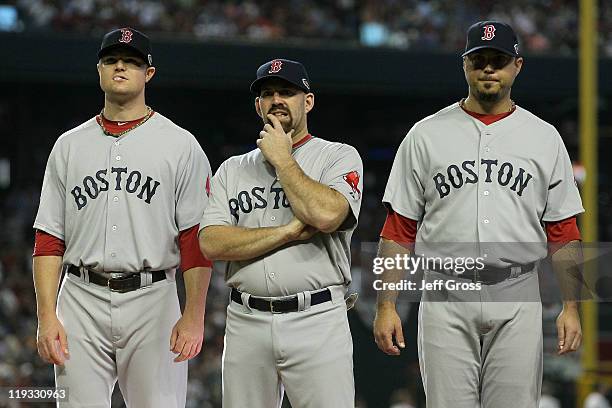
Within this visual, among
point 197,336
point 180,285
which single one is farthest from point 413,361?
point 197,336

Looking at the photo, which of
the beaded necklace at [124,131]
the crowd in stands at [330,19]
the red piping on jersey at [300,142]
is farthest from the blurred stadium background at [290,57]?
the red piping on jersey at [300,142]

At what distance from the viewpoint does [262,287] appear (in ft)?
11.8

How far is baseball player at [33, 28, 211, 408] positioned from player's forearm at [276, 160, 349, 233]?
46 centimetres

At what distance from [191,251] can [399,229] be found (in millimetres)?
728

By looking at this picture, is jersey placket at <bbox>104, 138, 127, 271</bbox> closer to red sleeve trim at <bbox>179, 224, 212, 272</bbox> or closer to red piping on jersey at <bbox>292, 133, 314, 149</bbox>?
red sleeve trim at <bbox>179, 224, 212, 272</bbox>

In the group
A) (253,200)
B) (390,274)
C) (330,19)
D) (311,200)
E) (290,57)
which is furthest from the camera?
(330,19)

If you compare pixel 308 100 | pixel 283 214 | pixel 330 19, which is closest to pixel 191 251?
pixel 283 214

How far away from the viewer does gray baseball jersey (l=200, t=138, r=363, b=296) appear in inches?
141

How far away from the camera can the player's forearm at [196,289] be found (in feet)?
12.2

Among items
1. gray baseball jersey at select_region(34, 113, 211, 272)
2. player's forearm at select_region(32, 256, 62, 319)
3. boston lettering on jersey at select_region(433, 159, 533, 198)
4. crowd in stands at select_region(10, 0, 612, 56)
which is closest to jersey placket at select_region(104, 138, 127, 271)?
gray baseball jersey at select_region(34, 113, 211, 272)

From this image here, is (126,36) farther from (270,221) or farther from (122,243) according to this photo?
(270,221)

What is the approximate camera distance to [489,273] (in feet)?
11.7

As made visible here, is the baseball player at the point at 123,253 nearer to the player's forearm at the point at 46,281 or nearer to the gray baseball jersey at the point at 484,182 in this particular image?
the player's forearm at the point at 46,281

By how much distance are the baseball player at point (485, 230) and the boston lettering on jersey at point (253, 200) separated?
14.5 inches
